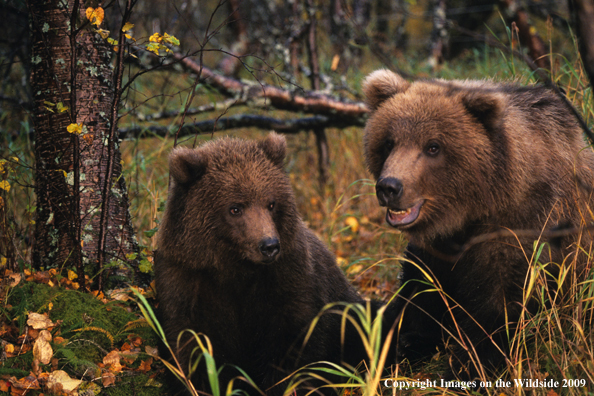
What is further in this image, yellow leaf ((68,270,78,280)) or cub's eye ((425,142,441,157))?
yellow leaf ((68,270,78,280))

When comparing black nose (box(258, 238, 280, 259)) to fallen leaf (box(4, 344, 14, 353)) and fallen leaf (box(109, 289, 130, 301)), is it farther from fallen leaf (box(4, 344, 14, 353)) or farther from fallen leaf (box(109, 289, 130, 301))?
fallen leaf (box(4, 344, 14, 353))

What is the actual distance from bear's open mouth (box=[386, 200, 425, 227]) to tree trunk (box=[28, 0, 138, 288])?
6.07 feet

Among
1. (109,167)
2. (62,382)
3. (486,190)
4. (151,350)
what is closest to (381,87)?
(486,190)

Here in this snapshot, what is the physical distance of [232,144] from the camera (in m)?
3.49

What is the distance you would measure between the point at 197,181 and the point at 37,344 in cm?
126

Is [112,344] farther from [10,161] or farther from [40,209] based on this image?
[10,161]

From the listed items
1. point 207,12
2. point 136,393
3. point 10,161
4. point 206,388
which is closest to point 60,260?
point 10,161

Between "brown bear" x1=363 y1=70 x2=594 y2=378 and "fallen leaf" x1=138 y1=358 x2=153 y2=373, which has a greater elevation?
"brown bear" x1=363 y1=70 x2=594 y2=378

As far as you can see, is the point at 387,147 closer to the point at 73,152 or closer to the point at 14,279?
the point at 73,152

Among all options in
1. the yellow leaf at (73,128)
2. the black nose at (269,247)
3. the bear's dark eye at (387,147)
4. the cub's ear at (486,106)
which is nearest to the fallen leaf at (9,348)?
the yellow leaf at (73,128)

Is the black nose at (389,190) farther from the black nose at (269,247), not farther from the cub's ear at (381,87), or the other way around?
the cub's ear at (381,87)

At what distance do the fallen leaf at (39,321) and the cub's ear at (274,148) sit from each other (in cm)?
165

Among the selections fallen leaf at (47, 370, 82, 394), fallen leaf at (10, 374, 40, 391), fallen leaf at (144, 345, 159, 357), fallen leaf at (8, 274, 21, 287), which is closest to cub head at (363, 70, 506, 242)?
fallen leaf at (144, 345, 159, 357)

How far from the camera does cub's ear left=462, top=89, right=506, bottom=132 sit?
3.07m
